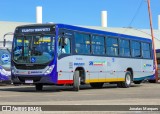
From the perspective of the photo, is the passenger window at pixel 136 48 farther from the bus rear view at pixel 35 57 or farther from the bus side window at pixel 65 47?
the bus rear view at pixel 35 57

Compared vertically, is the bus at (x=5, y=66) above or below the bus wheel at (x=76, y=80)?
above

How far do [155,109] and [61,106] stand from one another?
9.16ft

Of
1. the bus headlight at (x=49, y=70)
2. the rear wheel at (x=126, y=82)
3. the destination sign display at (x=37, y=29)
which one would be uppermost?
the destination sign display at (x=37, y=29)

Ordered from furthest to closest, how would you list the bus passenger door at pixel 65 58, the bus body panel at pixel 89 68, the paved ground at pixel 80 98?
the bus passenger door at pixel 65 58, the bus body panel at pixel 89 68, the paved ground at pixel 80 98

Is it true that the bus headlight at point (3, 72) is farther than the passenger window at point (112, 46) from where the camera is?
Yes

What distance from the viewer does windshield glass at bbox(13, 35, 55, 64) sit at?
72.7 ft

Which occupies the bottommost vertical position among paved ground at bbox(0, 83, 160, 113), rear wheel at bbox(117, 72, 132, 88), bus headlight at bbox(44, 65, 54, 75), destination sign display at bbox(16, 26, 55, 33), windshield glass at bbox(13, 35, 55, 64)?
paved ground at bbox(0, 83, 160, 113)

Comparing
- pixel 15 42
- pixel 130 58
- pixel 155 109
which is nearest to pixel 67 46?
pixel 15 42

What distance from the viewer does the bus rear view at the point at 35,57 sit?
22047 mm

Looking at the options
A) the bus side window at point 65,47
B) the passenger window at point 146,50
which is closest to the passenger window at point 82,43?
the bus side window at point 65,47

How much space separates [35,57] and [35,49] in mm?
376

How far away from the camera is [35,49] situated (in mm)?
22328

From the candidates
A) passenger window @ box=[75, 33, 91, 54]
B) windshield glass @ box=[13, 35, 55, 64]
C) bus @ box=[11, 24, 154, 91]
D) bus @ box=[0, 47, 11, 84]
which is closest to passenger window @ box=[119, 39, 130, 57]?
bus @ box=[11, 24, 154, 91]

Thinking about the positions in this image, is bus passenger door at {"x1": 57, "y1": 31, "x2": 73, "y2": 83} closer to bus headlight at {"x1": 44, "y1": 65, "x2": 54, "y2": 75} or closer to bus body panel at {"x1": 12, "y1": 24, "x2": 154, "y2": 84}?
bus body panel at {"x1": 12, "y1": 24, "x2": 154, "y2": 84}
